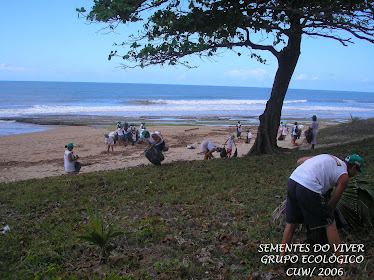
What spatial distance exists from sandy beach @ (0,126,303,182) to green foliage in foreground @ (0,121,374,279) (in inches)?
214

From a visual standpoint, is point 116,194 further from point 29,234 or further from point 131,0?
point 131,0

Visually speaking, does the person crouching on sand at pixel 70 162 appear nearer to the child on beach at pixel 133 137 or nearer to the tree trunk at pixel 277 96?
the tree trunk at pixel 277 96

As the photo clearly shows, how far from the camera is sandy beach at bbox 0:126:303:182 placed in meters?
15.1

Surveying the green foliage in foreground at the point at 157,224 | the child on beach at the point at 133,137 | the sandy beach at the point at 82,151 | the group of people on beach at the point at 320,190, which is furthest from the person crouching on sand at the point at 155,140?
the child on beach at the point at 133,137

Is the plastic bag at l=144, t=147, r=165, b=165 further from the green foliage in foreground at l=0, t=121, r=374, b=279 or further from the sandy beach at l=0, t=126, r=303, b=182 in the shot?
the sandy beach at l=0, t=126, r=303, b=182

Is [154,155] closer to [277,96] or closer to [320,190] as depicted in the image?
[277,96]

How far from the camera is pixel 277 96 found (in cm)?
1235

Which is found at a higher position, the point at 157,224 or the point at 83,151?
the point at 157,224

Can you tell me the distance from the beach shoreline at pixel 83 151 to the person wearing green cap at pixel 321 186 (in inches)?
352

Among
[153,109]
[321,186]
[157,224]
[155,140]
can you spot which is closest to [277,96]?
[155,140]

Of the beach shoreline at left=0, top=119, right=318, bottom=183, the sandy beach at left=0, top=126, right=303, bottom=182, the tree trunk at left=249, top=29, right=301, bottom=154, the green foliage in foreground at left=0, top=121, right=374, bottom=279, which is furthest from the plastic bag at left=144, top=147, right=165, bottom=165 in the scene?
the tree trunk at left=249, top=29, right=301, bottom=154

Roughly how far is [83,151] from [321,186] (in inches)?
689

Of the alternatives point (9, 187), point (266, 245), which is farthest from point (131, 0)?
point (266, 245)

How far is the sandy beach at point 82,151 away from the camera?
15.1 meters
